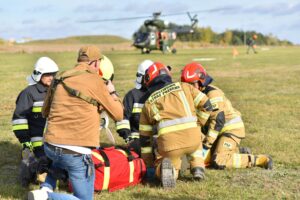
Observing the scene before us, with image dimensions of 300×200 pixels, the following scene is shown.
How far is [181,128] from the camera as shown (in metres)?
5.43

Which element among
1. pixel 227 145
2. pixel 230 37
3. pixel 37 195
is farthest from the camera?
pixel 230 37

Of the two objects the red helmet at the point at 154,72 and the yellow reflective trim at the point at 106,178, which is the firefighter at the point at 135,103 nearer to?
the red helmet at the point at 154,72

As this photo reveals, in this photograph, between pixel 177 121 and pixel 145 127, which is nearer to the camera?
pixel 177 121

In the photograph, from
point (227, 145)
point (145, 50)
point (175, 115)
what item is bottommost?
point (227, 145)

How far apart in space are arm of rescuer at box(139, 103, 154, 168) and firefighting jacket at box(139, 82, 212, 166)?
5 cm

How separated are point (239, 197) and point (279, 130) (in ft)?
13.8

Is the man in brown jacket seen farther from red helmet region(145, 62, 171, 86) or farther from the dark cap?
red helmet region(145, 62, 171, 86)

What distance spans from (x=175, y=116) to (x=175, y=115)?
13 mm

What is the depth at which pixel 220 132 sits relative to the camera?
6.54m

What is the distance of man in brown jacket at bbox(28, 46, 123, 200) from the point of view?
4.11 m

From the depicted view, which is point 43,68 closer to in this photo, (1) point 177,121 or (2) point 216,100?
(1) point 177,121

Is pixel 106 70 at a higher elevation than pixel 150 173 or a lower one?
higher

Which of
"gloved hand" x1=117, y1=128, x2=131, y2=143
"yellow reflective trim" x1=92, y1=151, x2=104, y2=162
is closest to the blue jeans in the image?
"yellow reflective trim" x1=92, y1=151, x2=104, y2=162

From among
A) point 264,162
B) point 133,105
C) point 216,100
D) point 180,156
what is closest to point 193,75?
point 216,100
